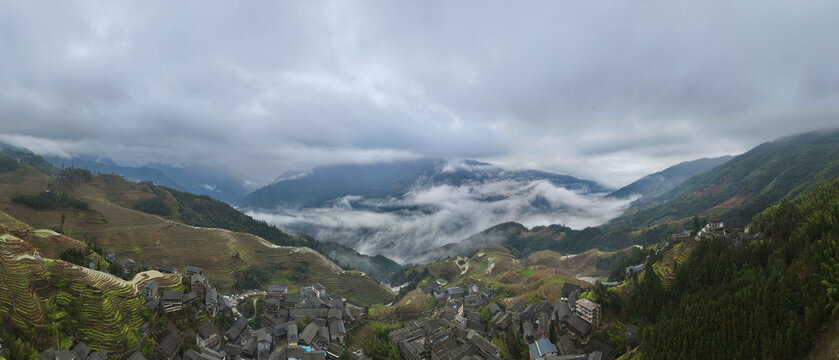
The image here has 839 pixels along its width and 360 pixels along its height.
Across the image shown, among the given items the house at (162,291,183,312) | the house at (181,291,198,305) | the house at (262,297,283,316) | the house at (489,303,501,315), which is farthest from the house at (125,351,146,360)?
the house at (489,303,501,315)

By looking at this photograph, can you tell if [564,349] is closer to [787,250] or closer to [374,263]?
[787,250]

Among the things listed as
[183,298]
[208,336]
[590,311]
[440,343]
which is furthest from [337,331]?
[590,311]

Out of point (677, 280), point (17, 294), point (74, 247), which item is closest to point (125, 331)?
point (17, 294)

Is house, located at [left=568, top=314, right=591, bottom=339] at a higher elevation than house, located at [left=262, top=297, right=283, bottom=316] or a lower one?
higher

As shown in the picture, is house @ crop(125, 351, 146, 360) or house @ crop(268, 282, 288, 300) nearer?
house @ crop(125, 351, 146, 360)

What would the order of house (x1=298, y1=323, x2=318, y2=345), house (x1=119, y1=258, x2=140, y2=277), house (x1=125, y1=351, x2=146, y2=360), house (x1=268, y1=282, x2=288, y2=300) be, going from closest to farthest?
house (x1=125, y1=351, x2=146, y2=360) < house (x1=298, y1=323, x2=318, y2=345) < house (x1=119, y1=258, x2=140, y2=277) < house (x1=268, y1=282, x2=288, y2=300)

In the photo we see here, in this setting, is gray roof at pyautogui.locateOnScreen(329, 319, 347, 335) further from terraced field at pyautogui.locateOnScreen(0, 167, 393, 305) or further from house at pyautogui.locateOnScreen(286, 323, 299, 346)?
terraced field at pyautogui.locateOnScreen(0, 167, 393, 305)

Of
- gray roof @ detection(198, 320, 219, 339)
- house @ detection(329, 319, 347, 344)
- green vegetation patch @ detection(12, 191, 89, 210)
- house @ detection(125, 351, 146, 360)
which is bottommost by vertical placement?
house @ detection(329, 319, 347, 344)
